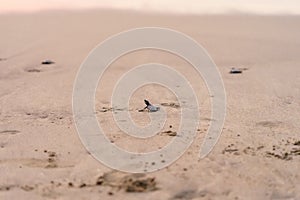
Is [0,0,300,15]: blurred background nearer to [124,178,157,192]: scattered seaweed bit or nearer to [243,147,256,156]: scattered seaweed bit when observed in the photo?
[243,147,256,156]: scattered seaweed bit

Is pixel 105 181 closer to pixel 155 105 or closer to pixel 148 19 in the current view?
pixel 155 105

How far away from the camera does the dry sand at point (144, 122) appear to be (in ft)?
11.5

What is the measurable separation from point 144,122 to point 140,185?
1.37 meters

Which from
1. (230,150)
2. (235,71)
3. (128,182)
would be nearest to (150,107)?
(230,150)

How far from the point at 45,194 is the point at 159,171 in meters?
0.84

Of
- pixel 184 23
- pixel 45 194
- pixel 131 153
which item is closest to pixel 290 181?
pixel 131 153

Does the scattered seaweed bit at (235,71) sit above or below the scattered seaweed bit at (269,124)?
above

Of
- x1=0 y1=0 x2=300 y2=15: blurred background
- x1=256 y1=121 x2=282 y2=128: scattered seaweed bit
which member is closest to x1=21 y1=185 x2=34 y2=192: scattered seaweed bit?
x1=256 y1=121 x2=282 y2=128: scattered seaweed bit

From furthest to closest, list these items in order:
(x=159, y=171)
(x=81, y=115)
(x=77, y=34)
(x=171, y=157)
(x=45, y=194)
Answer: (x=77, y=34)
(x=81, y=115)
(x=171, y=157)
(x=159, y=171)
(x=45, y=194)

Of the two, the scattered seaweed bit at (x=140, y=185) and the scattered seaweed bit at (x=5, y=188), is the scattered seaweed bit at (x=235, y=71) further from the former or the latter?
the scattered seaweed bit at (x=5, y=188)

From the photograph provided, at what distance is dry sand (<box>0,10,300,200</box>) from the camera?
352 centimetres

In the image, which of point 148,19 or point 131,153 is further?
point 148,19

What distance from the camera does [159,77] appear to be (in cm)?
687

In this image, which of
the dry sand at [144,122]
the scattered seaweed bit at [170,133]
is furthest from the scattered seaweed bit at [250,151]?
the scattered seaweed bit at [170,133]
